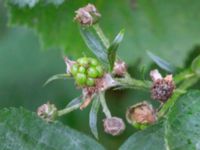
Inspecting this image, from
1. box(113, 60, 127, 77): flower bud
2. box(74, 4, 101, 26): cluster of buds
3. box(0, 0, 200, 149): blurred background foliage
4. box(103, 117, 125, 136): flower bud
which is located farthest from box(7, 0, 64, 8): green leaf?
box(103, 117, 125, 136): flower bud

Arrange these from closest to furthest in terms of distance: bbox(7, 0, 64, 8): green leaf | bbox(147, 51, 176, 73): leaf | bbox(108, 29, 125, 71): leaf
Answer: bbox(108, 29, 125, 71): leaf < bbox(147, 51, 176, 73): leaf < bbox(7, 0, 64, 8): green leaf

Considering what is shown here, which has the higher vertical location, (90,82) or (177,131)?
(90,82)

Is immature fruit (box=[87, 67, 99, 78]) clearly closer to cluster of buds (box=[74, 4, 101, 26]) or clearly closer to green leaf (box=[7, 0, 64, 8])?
cluster of buds (box=[74, 4, 101, 26])

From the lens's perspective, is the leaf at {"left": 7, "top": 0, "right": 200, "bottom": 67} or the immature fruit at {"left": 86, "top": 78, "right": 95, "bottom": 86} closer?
the immature fruit at {"left": 86, "top": 78, "right": 95, "bottom": 86}

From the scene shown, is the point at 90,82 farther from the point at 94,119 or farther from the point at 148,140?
the point at 148,140

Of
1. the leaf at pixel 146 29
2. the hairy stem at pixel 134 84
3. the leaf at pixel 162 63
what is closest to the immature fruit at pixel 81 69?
the hairy stem at pixel 134 84

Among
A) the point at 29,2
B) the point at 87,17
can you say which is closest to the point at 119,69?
the point at 87,17

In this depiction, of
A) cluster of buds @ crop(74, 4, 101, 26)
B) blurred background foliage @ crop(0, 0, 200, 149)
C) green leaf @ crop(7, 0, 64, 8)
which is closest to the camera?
cluster of buds @ crop(74, 4, 101, 26)

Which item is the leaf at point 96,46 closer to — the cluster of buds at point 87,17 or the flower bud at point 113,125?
the cluster of buds at point 87,17
